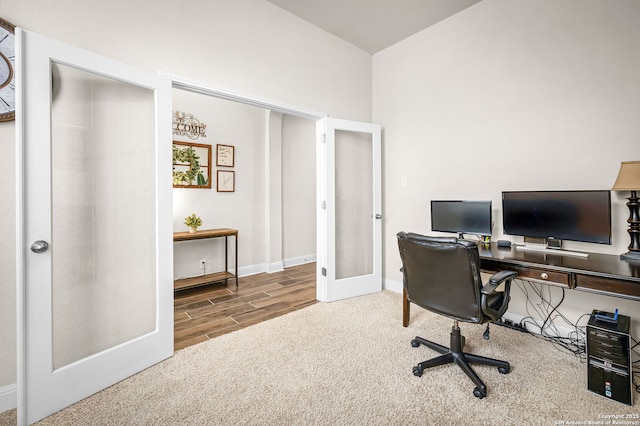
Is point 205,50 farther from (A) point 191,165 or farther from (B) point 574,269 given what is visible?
(B) point 574,269

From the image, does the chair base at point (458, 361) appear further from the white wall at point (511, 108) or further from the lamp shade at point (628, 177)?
the lamp shade at point (628, 177)

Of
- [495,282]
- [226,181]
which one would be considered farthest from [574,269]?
[226,181]

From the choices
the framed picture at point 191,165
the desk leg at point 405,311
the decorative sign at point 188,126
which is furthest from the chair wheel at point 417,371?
the decorative sign at point 188,126

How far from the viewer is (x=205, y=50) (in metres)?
2.38

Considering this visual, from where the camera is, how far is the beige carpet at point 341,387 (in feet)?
5.02

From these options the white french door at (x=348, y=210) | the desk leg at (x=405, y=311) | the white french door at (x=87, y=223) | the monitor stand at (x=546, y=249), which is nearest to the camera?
the white french door at (x=87, y=223)

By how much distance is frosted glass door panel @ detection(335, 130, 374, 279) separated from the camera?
3.41 meters

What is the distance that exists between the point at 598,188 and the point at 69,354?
381cm

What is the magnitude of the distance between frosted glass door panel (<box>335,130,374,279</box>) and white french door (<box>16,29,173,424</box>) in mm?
1881

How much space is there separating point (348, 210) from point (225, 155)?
6.80ft

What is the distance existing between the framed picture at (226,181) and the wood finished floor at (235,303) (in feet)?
4.50

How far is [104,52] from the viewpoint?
1897mm

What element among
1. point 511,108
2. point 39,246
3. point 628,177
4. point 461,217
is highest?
point 511,108

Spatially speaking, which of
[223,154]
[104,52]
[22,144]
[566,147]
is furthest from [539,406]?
[223,154]
